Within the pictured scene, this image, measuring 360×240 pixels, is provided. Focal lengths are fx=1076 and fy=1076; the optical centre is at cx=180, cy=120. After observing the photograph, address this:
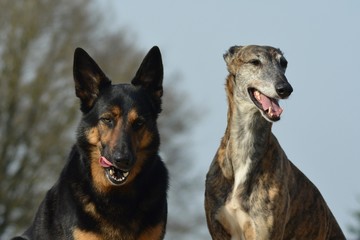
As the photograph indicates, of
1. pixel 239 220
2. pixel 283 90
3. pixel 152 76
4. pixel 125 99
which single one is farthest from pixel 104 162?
pixel 283 90

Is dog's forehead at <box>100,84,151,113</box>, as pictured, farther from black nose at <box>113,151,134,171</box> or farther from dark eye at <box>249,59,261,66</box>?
dark eye at <box>249,59,261,66</box>

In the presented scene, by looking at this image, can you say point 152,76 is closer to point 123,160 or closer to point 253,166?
point 123,160

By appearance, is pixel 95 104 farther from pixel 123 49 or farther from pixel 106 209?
pixel 123 49

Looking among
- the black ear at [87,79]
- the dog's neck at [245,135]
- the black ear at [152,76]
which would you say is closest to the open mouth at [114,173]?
the black ear at [87,79]

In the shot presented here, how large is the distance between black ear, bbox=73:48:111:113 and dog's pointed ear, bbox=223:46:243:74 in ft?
4.99

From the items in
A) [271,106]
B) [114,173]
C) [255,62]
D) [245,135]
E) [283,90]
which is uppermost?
[255,62]

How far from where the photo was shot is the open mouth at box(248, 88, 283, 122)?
30.5 feet

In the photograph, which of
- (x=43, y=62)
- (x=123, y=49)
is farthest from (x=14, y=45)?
(x=123, y=49)

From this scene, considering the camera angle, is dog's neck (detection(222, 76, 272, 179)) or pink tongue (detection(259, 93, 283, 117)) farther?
dog's neck (detection(222, 76, 272, 179))

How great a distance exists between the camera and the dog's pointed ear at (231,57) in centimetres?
992

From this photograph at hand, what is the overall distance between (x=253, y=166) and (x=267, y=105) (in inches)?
23.1

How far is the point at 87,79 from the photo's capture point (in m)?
8.84

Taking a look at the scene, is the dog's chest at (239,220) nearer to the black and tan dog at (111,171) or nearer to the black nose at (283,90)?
→ the black and tan dog at (111,171)

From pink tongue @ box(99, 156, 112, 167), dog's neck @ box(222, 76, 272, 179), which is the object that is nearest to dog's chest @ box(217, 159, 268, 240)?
dog's neck @ box(222, 76, 272, 179)
